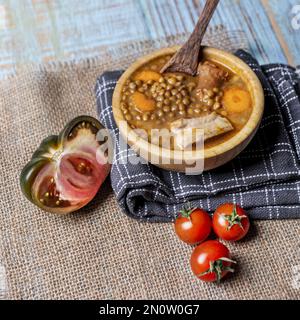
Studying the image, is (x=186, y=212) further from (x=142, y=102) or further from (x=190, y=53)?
(x=190, y=53)

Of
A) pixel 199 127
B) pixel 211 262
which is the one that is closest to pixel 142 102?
pixel 199 127

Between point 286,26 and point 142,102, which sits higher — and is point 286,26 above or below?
above

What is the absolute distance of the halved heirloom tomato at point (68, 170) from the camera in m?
2.09

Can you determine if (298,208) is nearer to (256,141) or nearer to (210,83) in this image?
(256,141)

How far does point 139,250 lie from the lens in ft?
6.84

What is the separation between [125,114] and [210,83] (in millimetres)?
340

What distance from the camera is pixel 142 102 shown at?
6.76ft

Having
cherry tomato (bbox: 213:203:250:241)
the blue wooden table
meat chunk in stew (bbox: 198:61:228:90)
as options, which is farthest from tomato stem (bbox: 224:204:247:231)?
the blue wooden table

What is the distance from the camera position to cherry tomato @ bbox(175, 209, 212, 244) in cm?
200

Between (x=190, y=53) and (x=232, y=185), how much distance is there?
1.74 feet

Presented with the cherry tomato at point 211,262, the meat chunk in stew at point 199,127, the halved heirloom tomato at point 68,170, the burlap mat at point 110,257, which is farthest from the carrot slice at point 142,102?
the cherry tomato at point 211,262

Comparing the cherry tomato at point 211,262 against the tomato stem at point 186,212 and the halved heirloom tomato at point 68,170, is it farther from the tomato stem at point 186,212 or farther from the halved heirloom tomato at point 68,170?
the halved heirloom tomato at point 68,170

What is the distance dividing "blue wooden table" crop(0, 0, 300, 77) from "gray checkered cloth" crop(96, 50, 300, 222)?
78 cm

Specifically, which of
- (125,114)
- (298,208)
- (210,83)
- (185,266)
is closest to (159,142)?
(125,114)
